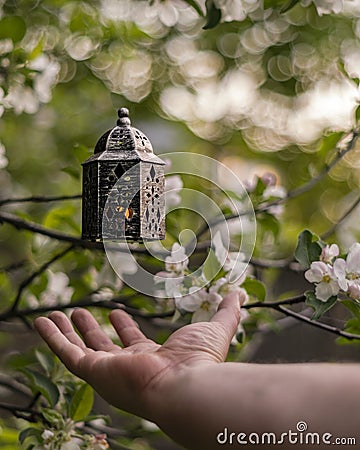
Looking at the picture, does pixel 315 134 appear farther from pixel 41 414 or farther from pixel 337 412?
pixel 337 412

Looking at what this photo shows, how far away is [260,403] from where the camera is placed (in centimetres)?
74

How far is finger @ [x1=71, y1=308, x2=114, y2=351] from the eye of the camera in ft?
3.72

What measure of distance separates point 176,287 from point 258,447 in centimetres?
42

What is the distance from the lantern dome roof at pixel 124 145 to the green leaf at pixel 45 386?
52 centimetres

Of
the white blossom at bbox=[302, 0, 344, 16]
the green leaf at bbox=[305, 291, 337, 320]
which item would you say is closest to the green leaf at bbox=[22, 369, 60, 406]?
the green leaf at bbox=[305, 291, 337, 320]

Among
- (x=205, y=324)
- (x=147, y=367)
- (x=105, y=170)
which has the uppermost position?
(x=105, y=170)

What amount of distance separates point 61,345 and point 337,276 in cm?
43

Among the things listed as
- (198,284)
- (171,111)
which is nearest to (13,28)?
(198,284)

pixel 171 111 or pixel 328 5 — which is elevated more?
pixel 171 111

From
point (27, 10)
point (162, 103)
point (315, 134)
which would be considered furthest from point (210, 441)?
point (315, 134)

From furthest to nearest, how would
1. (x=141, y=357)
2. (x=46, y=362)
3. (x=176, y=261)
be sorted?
(x=46, y=362)
(x=176, y=261)
(x=141, y=357)

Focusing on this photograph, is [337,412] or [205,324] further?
[205,324]

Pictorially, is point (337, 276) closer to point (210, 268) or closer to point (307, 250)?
point (307, 250)

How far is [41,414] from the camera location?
1240mm
